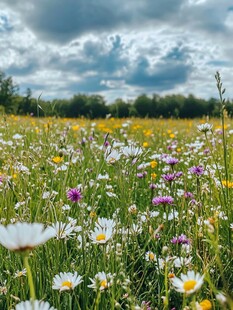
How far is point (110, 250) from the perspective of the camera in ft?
4.27

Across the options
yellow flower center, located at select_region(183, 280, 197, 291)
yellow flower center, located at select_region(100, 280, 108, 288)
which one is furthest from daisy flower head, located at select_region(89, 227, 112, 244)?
yellow flower center, located at select_region(183, 280, 197, 291)

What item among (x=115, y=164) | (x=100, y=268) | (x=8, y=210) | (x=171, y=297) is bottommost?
(x=171, y=297)

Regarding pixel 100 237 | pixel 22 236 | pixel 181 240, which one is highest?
pixel 22 236

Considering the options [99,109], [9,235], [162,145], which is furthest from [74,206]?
[99,109]

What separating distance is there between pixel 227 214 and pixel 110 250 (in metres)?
0.54

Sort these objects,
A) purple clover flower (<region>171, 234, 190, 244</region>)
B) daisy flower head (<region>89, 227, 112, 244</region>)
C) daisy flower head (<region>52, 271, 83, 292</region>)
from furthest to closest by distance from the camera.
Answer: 1. purple clover flower (<region>171, 234, 190, 244</region>)
2. daisy flower head (<region>89, 227, 112, 244</region>)
3. daisy flower head (<region>52, 271, 83, 292</region>)

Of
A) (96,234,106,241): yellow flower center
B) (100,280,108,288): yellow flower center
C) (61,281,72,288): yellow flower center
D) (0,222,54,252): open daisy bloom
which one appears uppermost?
(0,222,54,252): open daisy bloom

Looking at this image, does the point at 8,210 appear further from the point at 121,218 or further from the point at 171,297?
the point at 171,297

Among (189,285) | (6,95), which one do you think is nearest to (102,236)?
(189,285)

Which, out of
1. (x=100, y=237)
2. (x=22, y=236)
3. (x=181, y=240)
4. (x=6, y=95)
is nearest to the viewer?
(x=22, y=236)

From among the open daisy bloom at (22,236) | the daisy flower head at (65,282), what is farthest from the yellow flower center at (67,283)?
the open daisy bloom at (22,236)

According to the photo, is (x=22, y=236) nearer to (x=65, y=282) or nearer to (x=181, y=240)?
(x=65, y=282)

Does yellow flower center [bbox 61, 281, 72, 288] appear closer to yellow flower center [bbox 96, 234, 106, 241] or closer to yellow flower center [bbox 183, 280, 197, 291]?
yellow flower center [bbox 96, 234, 106, 241]

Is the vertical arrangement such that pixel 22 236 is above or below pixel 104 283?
above
